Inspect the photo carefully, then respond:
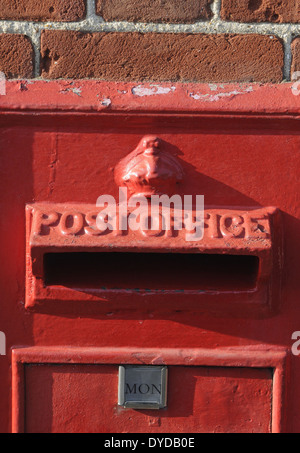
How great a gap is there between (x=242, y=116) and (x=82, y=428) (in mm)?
788

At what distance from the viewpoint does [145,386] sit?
117 centimetres

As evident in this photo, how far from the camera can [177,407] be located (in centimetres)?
118

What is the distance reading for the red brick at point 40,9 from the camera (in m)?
1.17

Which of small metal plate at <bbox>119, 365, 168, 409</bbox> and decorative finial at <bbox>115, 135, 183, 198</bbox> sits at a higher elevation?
decorative finial at <bbox>115, 135, 183, 198</bbox>

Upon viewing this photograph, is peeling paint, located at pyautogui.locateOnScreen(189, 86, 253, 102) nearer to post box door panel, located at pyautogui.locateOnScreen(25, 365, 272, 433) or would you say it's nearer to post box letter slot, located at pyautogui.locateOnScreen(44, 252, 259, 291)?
post box letter slot, located at pyautogui.locateOnScreen(44, 252, 259, 291)

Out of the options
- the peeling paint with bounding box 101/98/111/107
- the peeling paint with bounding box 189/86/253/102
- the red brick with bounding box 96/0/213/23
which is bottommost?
the peeling paint with bounding box 101/98/111/107

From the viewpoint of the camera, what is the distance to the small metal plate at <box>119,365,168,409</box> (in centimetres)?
117

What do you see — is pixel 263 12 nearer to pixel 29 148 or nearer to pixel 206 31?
pixel 206 31

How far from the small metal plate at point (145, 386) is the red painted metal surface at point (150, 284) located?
0.8 inches

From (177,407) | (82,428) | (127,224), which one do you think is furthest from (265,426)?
(127,224)

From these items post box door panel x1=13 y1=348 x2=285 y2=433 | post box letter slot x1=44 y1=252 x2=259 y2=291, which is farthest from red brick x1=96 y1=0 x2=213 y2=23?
post box door panel x1=13 y1=348 x2=285 y2=433
